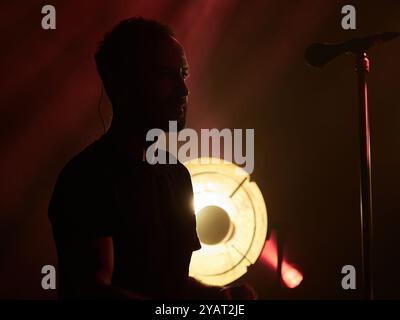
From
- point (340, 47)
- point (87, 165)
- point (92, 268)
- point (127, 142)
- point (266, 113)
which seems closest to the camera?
point (92, 268)

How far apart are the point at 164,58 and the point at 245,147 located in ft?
2.60

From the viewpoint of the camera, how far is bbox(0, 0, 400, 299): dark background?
6.77 ft

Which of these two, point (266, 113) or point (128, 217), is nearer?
point (128, 217)

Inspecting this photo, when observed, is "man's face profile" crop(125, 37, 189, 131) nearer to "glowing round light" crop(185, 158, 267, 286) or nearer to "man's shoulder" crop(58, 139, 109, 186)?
"man's shoulder" crop(58, 139, 109, 186)

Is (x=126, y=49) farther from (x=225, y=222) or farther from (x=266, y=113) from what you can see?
(x=266, y=113)

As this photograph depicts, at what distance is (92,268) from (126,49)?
65 cm

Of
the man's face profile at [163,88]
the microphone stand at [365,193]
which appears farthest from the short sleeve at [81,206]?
the microphone stand at [365,193]

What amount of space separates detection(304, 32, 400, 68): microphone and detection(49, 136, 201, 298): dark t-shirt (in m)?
0.58

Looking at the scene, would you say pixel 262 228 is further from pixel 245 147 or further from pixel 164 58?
pixel 164 58

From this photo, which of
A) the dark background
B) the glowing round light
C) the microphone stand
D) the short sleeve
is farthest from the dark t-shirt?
the dark background

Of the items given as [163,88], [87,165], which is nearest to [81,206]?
[87,165]

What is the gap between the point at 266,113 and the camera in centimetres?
218

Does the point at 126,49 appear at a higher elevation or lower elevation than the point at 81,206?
higher

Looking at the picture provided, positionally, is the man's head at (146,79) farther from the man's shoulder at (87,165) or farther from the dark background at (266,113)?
the dark background at (266,113)
